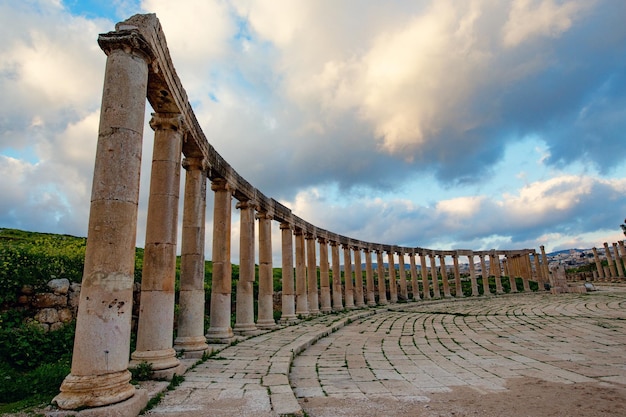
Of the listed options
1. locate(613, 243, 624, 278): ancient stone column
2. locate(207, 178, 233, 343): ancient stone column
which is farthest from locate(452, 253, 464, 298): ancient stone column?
locate(207, 178, 233, 343): ancient stone column

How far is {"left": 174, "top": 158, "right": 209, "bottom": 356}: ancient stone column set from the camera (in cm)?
1077

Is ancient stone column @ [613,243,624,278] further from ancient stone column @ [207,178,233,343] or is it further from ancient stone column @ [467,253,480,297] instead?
ancient stone column @ [207,178,233,343]

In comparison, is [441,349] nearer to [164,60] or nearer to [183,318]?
[183,318]

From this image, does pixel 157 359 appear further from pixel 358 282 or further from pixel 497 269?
pixel 497 269

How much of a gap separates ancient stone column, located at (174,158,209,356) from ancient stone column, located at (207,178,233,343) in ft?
6.22

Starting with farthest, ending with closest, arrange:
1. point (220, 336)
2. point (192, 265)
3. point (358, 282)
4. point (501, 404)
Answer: point (358, 282)
point (220, 336)
point (192, 265)
point (501, 404)

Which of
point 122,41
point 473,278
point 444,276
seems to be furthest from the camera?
point 473,278

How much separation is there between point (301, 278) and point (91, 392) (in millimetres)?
17655

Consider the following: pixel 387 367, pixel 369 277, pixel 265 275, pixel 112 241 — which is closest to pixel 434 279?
pixel 369 277

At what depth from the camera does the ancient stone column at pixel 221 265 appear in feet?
43.9

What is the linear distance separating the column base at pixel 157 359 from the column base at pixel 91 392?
6.86 ft

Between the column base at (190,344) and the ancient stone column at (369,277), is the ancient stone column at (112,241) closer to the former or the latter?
the column base at (190,344)

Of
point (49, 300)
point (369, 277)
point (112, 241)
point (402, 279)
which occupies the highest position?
point (369, 277)

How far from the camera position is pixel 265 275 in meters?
18.4
